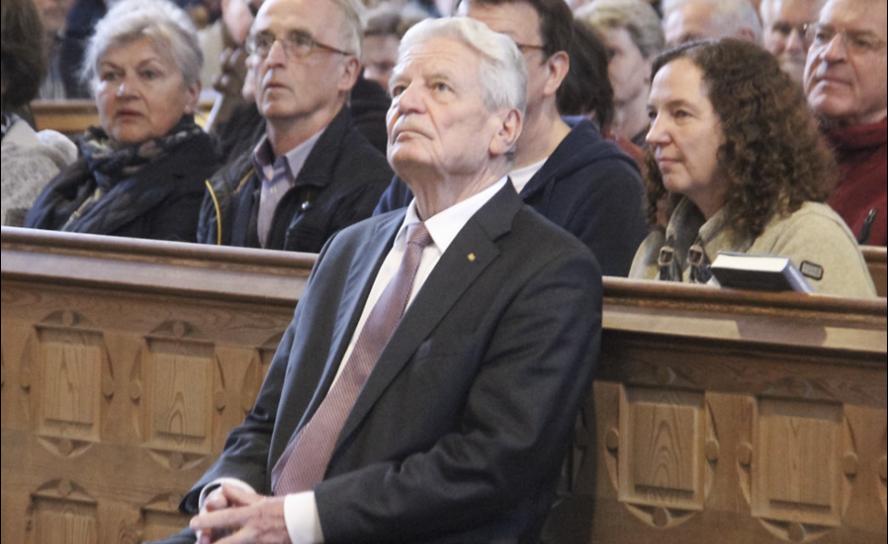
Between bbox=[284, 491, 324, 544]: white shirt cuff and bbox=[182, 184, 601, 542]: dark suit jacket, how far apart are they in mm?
23

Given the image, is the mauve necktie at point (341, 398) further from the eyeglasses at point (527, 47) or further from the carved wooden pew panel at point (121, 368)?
the eyeglasses at point (527, 47)

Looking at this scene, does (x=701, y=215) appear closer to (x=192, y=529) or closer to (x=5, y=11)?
(x=192, y=529)

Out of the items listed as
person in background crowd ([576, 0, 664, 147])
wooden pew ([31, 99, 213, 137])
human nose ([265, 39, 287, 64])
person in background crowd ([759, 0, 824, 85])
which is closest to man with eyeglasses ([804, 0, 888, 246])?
person in background crowd ([759, 0, 824, 85])

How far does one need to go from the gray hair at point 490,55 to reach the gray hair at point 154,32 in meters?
1.77

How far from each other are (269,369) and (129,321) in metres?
0.48

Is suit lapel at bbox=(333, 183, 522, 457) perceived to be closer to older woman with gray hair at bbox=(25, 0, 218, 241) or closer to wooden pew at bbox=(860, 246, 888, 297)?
wooden pew at bbox=(860, 246, 888, 297)

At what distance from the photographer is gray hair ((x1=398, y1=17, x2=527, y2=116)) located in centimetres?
333

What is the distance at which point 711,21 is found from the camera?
5594mm

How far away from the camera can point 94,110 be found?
7.25m

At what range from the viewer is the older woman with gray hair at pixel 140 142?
4.72 meters

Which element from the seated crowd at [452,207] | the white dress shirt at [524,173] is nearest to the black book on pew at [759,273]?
the seated crowd at [452,207]

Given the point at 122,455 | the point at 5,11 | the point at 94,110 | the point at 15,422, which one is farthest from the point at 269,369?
the point at 94,110

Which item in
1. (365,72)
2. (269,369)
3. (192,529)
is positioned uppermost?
(365,72)

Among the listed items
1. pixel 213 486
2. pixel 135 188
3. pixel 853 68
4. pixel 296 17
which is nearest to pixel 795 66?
pixel 853 68
